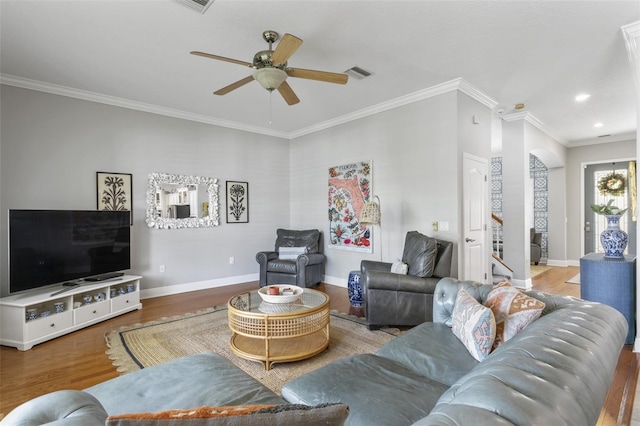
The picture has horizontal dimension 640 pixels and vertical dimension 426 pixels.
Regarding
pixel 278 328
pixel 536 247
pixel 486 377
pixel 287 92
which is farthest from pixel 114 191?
pixel 536 247

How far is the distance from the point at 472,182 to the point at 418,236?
1.18 meters

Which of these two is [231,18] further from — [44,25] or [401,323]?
[401,323]

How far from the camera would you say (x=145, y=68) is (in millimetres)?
3523

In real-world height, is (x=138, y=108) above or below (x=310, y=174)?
above

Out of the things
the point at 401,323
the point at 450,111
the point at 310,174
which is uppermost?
the point at 450,111

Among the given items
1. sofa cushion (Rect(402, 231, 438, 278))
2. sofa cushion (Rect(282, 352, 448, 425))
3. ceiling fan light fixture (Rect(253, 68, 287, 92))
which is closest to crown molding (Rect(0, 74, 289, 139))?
ceiling fan light fixture (Rect(253, 68, 287, 92))

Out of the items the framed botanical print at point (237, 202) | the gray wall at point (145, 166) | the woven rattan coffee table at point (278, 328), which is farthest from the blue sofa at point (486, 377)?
the framed botanical print at point (237, 202)

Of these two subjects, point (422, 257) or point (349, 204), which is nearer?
point (422, 257)

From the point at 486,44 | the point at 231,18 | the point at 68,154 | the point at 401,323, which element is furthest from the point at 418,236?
the point at 68,154

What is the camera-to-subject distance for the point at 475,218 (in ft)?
14.2

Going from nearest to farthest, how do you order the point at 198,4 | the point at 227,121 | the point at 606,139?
the point at 198,4 < the point at 227,121 < the point at 606,139

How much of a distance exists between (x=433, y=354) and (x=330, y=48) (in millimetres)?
2759

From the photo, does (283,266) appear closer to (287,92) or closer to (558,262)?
(287,92)

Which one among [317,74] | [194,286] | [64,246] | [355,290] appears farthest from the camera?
[194,286]
